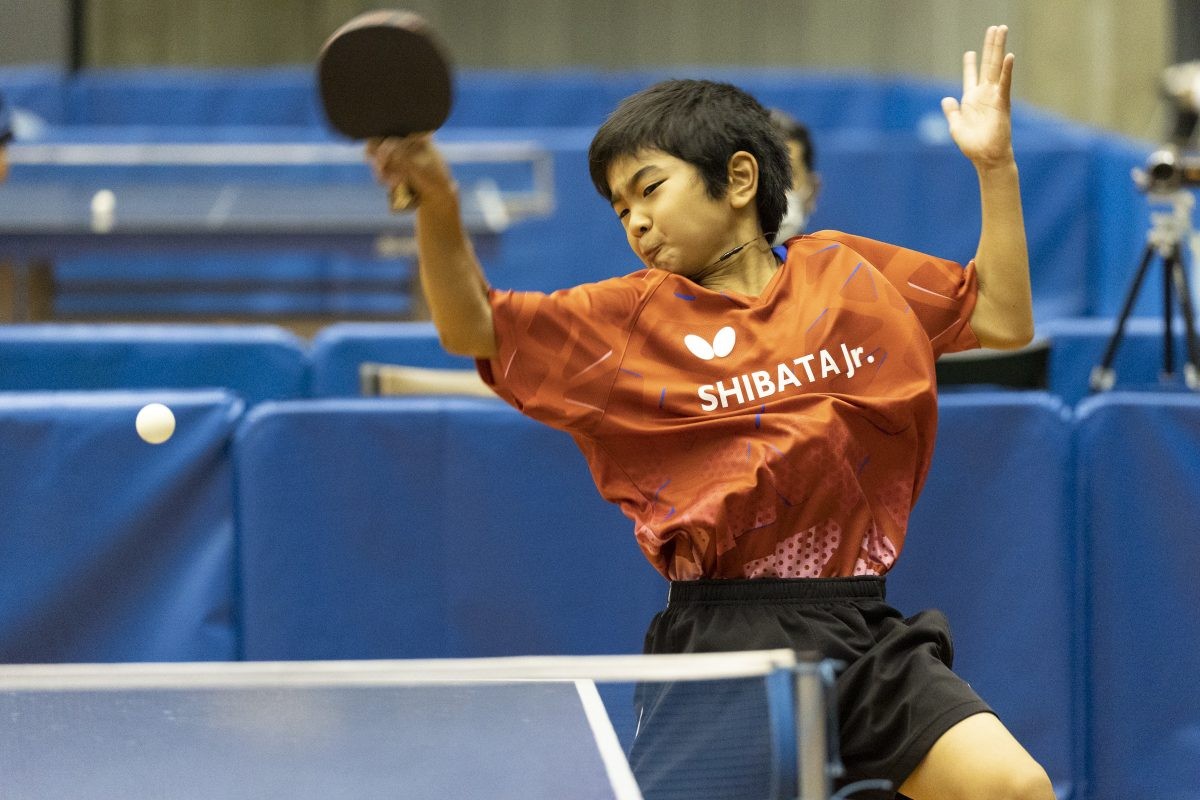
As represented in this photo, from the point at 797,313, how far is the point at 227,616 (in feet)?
4.92

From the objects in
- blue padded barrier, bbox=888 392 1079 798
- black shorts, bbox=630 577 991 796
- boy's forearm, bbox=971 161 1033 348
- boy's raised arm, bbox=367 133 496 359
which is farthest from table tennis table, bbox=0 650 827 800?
blue padded barrier, bbox=888 392 1079 798

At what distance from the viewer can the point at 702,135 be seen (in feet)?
6.71

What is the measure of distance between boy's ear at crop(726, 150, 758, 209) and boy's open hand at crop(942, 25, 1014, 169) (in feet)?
0.89

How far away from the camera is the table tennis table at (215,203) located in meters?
6.46

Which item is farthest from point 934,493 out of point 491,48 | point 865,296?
point 491,48

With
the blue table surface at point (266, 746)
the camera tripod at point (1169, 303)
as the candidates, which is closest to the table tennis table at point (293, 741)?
the blue table surface at point (266, 746)

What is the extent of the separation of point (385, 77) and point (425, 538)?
1535mm

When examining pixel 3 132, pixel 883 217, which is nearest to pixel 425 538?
pixel 3 132

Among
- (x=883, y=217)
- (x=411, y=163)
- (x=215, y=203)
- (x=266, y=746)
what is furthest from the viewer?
(x=883, y=217)

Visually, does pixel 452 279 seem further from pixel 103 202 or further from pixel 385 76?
pixel 103 202

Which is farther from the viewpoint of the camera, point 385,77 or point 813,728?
point 385,77

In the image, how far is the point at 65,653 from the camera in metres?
3.09

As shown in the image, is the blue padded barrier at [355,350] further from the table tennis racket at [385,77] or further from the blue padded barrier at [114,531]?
the table tennis racket at [385,77]

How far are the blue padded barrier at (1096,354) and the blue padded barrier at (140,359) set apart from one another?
6.65 ft
